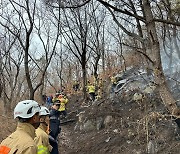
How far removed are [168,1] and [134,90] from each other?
190 inches

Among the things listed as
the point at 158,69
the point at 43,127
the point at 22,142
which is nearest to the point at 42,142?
the point at 43,127

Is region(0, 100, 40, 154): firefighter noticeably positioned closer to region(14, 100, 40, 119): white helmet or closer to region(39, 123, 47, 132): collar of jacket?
region(14, 100, 40, 119): white helmet

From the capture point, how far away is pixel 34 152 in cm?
260

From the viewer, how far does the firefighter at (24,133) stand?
2.60m

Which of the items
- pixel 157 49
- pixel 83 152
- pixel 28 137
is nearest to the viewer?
pixel 28 137

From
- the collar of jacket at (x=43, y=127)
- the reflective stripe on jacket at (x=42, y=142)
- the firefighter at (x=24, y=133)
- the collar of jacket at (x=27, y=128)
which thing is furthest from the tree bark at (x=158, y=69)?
the collar of jacket at (x=27, y=128)

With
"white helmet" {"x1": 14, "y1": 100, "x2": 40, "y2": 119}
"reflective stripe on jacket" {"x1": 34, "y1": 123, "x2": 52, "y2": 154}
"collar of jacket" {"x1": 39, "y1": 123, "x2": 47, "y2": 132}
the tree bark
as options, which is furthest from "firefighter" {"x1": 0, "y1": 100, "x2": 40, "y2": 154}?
the tree bark

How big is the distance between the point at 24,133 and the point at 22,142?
0.64ft

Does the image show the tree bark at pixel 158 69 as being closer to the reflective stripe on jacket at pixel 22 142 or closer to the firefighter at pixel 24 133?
the firefighter at pixel 24 133

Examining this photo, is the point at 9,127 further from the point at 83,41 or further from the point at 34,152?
the point at 34,152

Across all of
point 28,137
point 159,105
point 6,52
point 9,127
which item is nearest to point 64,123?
point 9,127

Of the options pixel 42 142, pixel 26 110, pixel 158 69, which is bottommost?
pixel 42 142

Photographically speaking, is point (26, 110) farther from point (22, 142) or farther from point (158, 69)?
point (158, 69)

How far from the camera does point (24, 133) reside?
2.84 metres
